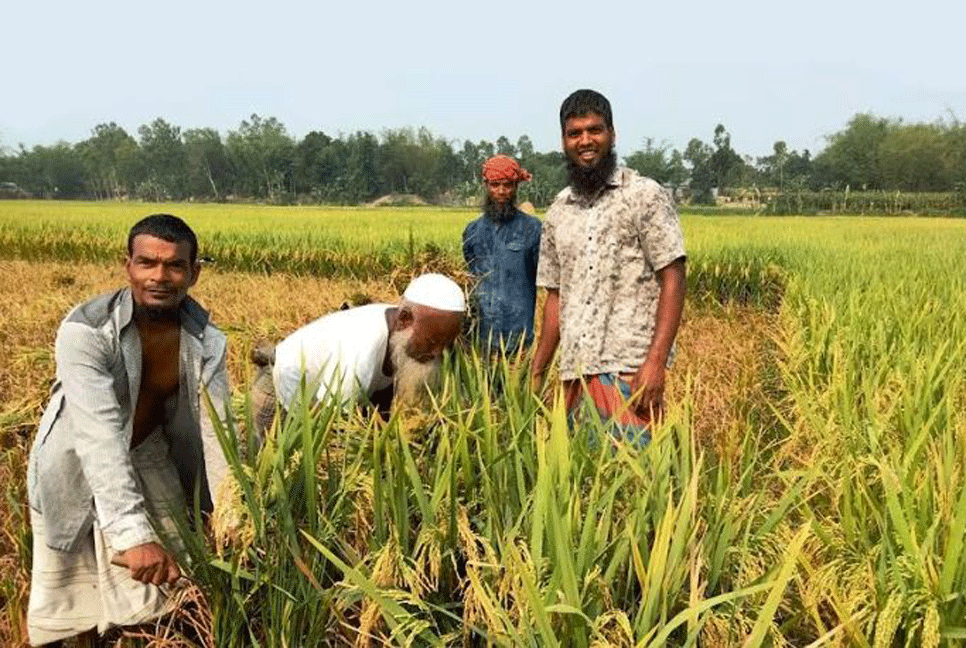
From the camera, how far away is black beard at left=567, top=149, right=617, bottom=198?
2.63 metres

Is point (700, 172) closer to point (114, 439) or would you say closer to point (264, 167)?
point (264, 167)

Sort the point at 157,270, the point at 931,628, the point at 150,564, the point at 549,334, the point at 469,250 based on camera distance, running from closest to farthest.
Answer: the point at 931,628, the point at 150,564, the point at 157,270, the point at 549,334, the point at 469,250

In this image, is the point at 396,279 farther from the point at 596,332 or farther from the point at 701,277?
the point at 701,277

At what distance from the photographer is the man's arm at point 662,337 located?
2.55 meters

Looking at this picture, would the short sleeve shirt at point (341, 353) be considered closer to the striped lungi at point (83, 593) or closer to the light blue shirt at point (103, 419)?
the light blue shirt at point (103, 419)

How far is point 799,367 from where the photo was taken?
12.6 ft

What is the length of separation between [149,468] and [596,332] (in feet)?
4.68

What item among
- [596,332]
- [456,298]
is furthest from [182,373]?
[596,332]

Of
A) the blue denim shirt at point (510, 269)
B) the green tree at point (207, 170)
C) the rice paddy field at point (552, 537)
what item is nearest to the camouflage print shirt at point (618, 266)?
the rice paddy field at point (552, 537)

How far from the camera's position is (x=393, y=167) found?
3189 inches

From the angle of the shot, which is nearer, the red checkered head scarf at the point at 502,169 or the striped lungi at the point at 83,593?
the striped lungi at the point at 83,593

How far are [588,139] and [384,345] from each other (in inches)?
36.4

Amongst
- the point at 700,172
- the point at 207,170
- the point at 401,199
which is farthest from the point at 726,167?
the point at 207,170

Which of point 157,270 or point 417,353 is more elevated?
point 157,270
